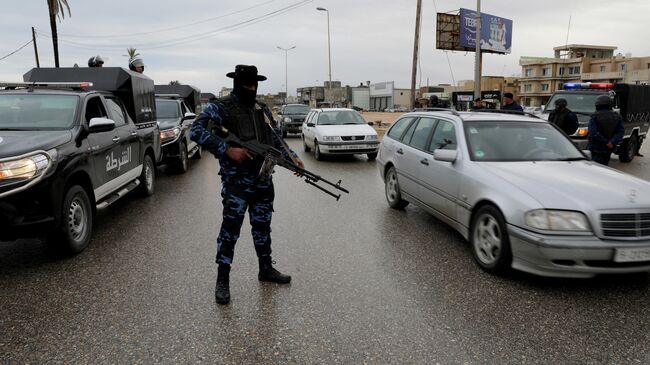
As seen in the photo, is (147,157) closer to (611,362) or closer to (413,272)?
(413,272)

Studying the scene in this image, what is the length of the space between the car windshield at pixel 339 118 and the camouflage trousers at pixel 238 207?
33.2ft

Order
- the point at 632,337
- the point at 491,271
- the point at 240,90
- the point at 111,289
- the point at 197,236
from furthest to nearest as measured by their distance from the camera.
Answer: the point at 197,236
the point at 491,271
the point at 111,289
the point at 240,90
the point at 632,337

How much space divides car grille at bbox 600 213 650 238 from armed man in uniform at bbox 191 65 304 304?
2.66 m

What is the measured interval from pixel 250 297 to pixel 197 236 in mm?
2004

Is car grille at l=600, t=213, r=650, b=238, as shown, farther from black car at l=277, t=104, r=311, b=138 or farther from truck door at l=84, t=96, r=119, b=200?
black car at l=277, t=104, r=311, b=138

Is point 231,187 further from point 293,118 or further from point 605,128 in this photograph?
point 293,118

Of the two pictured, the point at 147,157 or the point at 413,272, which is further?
the point at 147,157

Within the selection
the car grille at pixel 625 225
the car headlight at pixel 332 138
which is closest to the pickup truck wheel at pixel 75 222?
the car grille at pixel 625 225

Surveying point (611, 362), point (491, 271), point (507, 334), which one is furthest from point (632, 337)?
point (491, 271)

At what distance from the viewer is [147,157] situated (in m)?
7.98

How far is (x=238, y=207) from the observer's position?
3.69 meters

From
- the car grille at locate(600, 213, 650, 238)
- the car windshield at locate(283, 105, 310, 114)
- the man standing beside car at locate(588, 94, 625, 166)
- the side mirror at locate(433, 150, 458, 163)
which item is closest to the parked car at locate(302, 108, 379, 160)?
the man standing beside car at locate(588, 94, 625, 166)

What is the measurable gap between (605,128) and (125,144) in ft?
24.2

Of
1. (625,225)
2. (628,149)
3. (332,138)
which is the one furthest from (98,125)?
(628,149)
